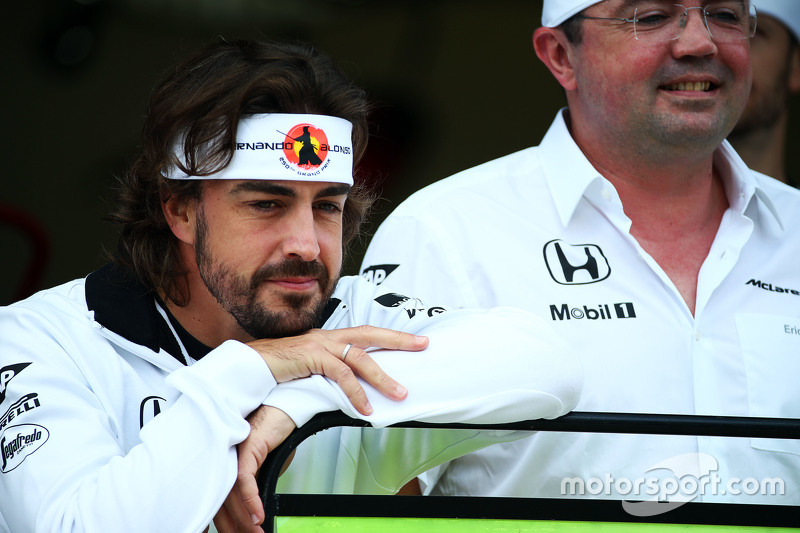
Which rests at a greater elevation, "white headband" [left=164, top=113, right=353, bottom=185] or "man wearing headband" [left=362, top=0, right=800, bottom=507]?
"white headband" [left=164, top=113, right=353, bottom=185]

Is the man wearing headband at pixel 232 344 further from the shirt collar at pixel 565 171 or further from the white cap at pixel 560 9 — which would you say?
the white cap at pixel 560 9

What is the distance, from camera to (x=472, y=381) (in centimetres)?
159

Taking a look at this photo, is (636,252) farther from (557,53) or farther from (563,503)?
(563,503)

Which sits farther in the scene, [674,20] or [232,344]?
[674,20]

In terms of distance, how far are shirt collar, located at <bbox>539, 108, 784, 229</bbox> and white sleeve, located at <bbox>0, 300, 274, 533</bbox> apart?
→ 1.23m

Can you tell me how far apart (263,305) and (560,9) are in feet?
4.22

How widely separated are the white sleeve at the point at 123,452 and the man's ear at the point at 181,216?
0.45m

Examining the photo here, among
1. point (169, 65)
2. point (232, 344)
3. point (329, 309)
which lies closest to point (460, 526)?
point (232, 344)

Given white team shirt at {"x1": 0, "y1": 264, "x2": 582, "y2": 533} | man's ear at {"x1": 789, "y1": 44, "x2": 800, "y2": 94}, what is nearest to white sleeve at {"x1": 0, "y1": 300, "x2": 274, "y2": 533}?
white team shirt at {"x1": 0, "y1": 264, "x2": 582, "y2": 533}

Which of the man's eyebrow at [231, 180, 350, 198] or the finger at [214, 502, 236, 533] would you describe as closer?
the finger at [214, 502, 236, 533]

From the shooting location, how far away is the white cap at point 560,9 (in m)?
2.59

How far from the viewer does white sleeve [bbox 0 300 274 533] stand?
1.43m

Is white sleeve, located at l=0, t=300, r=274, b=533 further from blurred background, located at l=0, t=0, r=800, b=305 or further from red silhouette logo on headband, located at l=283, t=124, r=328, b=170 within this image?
blurred background, located at l=0, t=0, r=800, b=305

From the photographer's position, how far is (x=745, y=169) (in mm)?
2736
